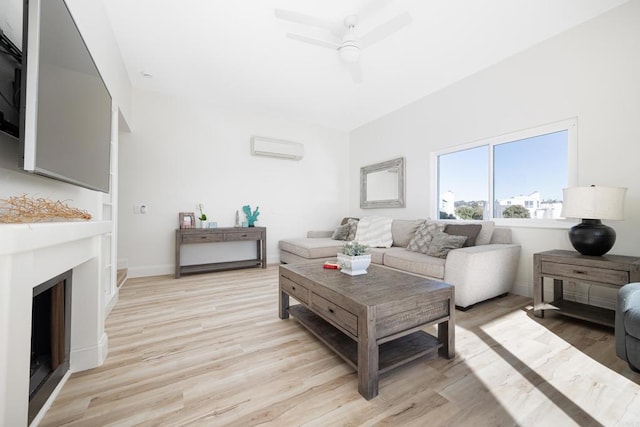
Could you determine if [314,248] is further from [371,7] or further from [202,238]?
[371,7]

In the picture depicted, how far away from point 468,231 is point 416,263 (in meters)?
0.73

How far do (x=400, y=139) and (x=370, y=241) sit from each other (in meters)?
1.81

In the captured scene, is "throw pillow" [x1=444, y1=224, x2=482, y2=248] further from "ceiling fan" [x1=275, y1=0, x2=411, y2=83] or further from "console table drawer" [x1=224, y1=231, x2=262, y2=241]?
"console table drawer" [x1=224, y1=231, x2=262, y2=241]

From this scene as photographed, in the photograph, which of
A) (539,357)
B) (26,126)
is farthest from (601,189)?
(26,126)

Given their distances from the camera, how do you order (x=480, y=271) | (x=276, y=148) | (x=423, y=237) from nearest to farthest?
(x=480, y=271) → (x=423, y=237) → (x=276, y=148)

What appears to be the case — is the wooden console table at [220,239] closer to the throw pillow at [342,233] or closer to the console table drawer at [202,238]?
the console table drawer at [202,238]

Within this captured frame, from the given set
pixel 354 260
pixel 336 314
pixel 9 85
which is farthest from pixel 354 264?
pixel 9 85

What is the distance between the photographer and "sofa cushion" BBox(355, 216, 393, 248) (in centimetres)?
391

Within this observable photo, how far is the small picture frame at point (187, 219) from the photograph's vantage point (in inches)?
153

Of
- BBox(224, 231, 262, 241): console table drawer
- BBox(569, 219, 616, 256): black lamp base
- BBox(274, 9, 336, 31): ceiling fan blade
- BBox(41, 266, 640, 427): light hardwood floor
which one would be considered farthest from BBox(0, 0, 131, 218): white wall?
BBox(569, 219, 616, 256): black lamp base

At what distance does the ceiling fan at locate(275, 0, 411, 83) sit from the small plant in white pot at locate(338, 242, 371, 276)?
178cm

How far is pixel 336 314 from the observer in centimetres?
157

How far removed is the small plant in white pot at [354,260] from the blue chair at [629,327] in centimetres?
145

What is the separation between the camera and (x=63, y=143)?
3.70 ft
